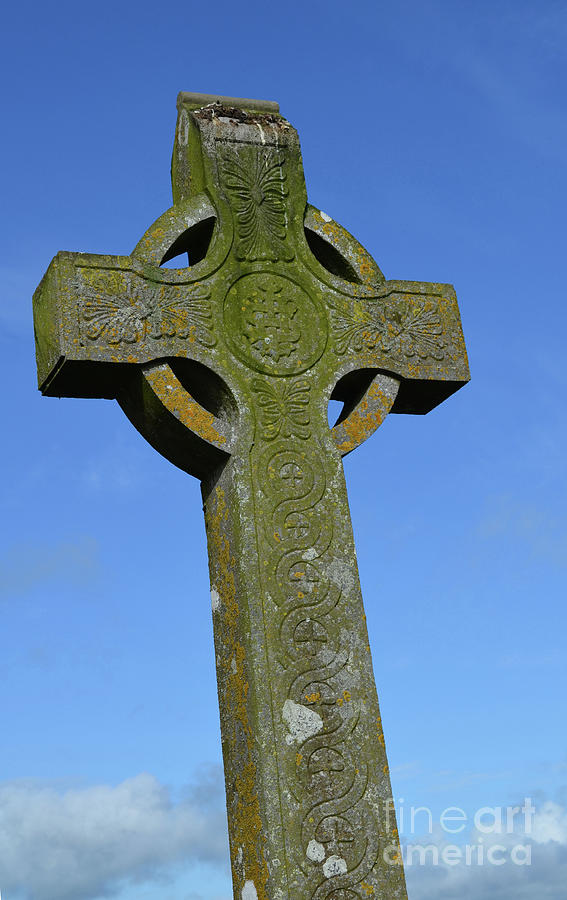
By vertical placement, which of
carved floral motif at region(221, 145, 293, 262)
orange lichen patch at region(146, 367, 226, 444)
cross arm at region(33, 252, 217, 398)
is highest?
carved floral motif at region(221, 145, 293, 262)

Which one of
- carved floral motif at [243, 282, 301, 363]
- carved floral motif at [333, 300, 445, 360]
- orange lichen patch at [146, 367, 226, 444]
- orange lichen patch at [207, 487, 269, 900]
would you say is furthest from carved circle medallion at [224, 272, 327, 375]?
orange lichen patch at [207, 487, 269, 900]

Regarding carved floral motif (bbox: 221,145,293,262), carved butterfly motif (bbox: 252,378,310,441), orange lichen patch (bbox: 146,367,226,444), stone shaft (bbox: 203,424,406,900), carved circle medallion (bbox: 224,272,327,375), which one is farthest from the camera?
carved floral motif (bbox: 221,145,293,262)

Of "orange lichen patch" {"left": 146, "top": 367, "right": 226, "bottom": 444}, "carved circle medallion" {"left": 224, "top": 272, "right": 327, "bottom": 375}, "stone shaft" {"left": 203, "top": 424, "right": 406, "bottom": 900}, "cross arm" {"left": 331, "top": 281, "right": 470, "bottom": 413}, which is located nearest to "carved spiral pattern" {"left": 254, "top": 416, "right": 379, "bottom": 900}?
"stone shaft" {"left": 203, "top": 424, "right": 406, "bottom": 900}

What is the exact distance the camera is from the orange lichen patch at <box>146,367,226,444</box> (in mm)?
6297

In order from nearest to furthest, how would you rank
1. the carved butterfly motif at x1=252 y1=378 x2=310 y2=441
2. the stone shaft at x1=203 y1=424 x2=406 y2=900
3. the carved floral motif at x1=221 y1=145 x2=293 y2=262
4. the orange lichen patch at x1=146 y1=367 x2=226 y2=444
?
the stone shaft at x1=203 y1=424 x2=406 y2=900, the orange lichen patch at x1=146 y1=367 x2=226 y2=444, the carved butterfly motif at x1=252 y1=378 x2=310 y2=441, the carved floral motif at x1=221 y1=145 x2=293 y2=262

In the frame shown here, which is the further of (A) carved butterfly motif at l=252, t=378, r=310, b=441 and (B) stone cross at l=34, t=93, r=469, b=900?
(A) carved butterfly motif at l=252, t=378, r=310, b=441

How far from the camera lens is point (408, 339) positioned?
7059 mm

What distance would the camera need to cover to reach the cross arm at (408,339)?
22.4 ft

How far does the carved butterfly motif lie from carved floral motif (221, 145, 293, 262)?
2.55 feet

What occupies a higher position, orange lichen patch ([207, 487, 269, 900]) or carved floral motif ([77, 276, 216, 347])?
carved floral motif ([77, 276, 216, 347])

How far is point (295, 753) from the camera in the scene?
5.80 metres

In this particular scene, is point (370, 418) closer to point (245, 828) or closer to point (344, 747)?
point (344, 747)

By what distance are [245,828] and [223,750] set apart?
445 mm

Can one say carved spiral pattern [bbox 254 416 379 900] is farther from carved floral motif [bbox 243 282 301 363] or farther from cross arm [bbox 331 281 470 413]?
cross arm [bbox 331 281 470 413]
